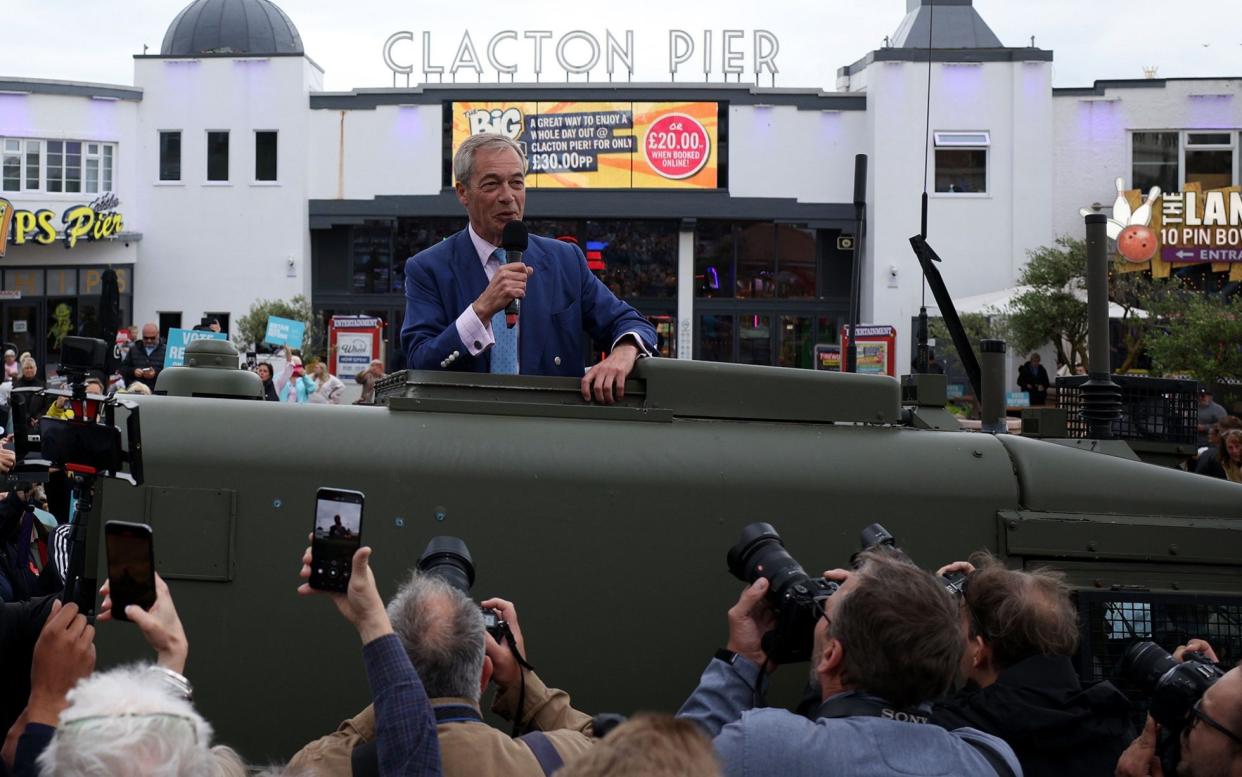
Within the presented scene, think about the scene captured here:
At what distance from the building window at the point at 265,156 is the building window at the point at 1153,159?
22.2m

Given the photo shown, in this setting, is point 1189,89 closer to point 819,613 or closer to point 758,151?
point 758,151

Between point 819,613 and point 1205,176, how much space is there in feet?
116

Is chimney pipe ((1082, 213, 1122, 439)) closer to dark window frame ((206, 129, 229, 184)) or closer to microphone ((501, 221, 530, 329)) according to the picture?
microphone ((501, 221, 530, 329))

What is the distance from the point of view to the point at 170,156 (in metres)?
36.4

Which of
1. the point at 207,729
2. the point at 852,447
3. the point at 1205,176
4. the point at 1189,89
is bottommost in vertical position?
the point at 207,729

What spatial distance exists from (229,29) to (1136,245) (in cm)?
2474

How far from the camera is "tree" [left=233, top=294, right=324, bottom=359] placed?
1304 inches

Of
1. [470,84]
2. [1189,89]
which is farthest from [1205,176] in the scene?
[470,84]

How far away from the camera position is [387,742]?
2553 millimetres

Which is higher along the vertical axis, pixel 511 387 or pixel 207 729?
pixel 511 387

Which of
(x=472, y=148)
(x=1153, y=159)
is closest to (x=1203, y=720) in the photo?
(x=472, y=148)

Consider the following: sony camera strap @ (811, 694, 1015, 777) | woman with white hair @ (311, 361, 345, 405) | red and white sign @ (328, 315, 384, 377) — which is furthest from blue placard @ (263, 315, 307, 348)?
sony camera strap @ (811, 694, 1015, 777)

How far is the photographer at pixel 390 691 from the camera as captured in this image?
255 centimetres

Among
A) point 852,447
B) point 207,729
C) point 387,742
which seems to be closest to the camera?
point 207,729
